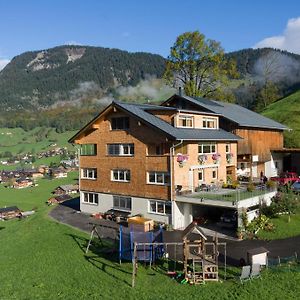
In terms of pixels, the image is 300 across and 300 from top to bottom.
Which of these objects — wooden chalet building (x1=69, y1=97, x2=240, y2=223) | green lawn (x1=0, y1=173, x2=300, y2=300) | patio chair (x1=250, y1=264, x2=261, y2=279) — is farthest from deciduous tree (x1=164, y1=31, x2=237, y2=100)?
patio chair (x1=250, y1=264, x2=261, y2=279)

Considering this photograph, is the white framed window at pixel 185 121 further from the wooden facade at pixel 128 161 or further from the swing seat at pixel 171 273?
the swing seat at pixel 171 273

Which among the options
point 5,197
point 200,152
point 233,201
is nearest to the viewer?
point 233,201

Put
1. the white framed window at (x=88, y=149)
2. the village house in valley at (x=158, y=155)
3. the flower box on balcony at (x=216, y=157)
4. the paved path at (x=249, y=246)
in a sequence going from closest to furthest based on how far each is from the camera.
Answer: the paved path at (x=249, y=246) < the village house in valley at (x=158, y=155) < the flower box on balcony at (x=216, y=157) < the white framed window at (x=88, y=149)

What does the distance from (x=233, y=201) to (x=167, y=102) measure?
19830 millimetres

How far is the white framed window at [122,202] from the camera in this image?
37312 millimetres

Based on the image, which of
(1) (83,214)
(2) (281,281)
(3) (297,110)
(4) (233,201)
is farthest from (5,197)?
(2) (281,281)

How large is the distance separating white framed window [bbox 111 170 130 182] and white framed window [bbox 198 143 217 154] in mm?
7237

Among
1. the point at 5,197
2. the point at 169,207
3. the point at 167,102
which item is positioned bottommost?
the point at 5,197

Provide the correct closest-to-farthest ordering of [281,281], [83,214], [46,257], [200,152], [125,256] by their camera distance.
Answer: [281,281]
[125,256]
[46,257]
[200,152]
[83,214]

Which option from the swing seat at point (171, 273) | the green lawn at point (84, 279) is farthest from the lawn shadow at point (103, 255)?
the swing seat at point (171, 273)

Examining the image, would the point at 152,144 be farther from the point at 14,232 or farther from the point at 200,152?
the point at 14,232

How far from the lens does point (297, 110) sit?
69.6m

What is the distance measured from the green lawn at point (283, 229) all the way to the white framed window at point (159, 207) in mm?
8075

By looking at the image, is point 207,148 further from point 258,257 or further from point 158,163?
point 258,257
